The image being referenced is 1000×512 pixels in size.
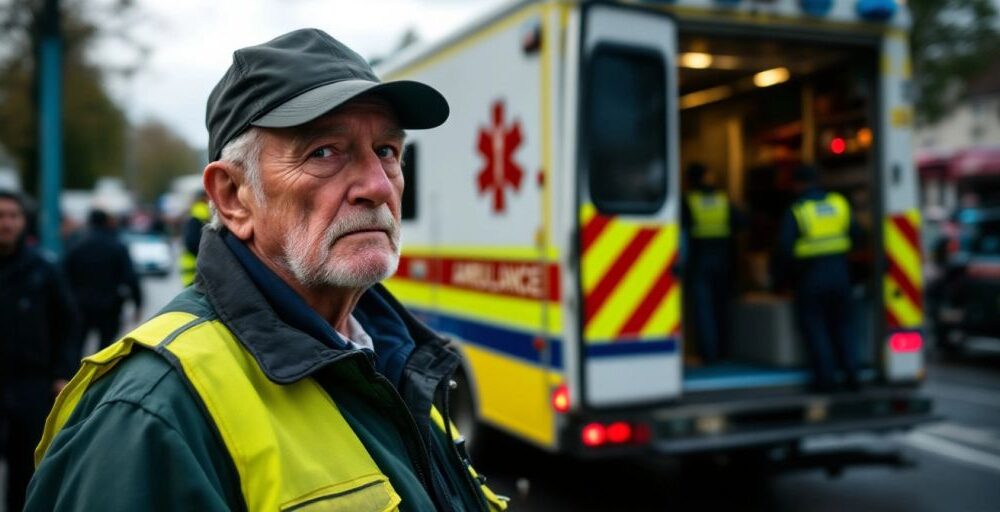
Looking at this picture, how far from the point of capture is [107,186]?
43.1 metres

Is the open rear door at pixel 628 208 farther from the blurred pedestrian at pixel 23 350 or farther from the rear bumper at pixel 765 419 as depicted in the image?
the blurred pedestrian at pixel 23 350

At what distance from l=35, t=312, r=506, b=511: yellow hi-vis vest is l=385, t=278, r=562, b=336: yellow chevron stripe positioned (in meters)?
3.09

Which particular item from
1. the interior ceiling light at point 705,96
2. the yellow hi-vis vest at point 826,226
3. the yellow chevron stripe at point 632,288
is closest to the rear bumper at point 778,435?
the yellow chevron stripe at point 632,288

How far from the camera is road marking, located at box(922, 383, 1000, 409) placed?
851 centimetres

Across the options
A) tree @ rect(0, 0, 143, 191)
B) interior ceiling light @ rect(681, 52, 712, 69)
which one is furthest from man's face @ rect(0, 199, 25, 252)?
tree @ rect(0, 0, 143, 191)

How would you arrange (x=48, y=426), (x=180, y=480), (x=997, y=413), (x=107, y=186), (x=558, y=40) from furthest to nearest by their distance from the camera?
(x=107, y=186), (x=997, y=413), (x=558, y=40), (x=48, y=426), (x=180, y=480)

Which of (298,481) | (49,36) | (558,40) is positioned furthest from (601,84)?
(49,36)

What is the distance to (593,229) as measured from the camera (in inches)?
172

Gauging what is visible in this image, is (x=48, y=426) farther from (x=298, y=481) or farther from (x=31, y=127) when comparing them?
(x=31, y=127)

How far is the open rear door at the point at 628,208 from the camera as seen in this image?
4359mm

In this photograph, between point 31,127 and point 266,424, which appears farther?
point 31,127

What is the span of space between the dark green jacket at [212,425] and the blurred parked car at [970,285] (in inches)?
388

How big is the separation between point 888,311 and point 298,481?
15.5ft

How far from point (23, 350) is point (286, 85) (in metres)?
3.24
